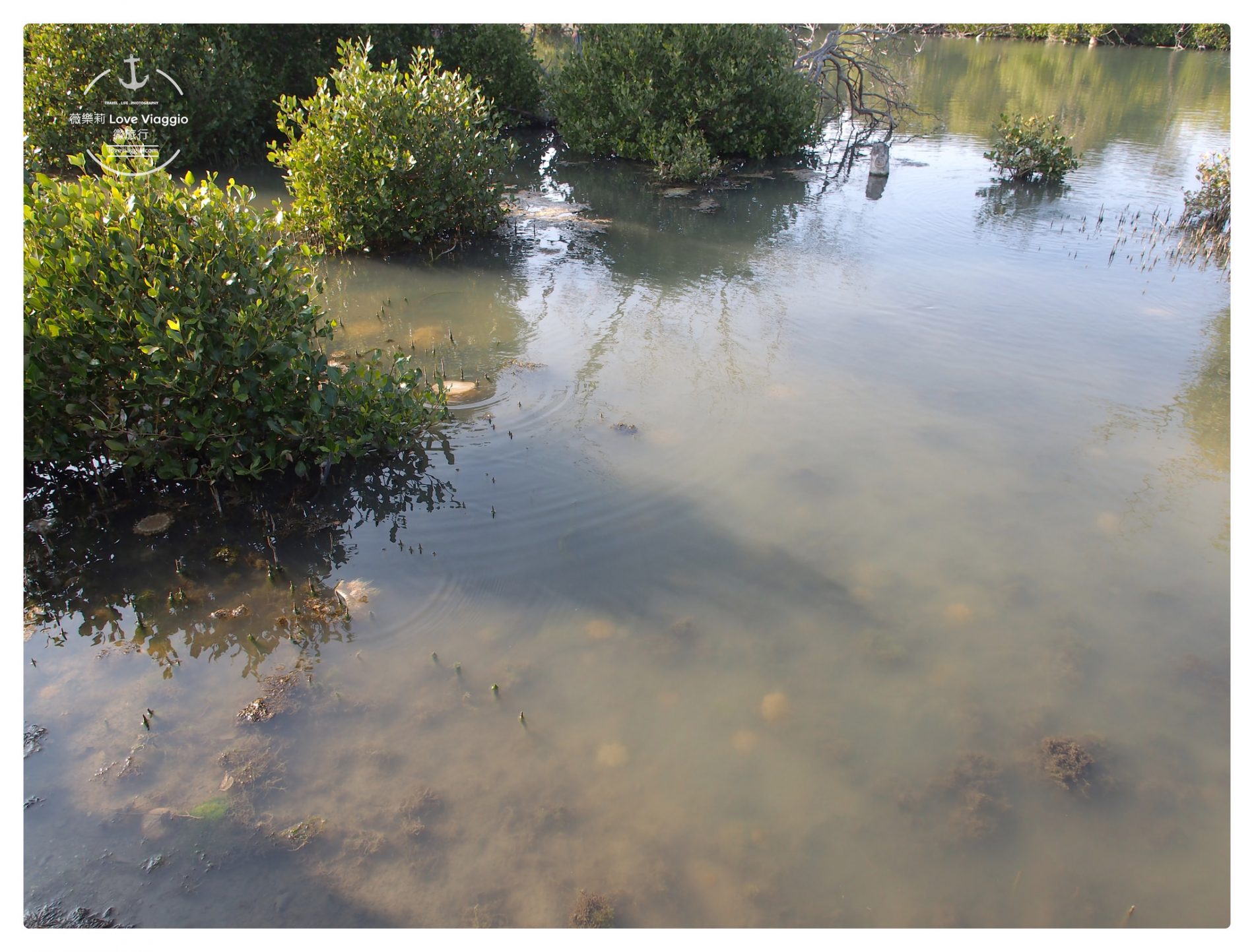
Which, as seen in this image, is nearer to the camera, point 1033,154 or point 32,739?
point 32,739

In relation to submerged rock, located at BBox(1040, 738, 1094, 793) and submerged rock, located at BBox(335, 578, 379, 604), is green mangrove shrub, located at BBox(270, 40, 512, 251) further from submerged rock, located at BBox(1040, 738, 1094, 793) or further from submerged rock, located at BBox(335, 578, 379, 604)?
submerged rock, located at BBox(1040, 738, 1094, 793)

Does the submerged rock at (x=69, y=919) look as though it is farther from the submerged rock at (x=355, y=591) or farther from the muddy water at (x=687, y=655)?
the submerged rock at (x=355, y=591)

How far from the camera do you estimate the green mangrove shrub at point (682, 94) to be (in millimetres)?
15836

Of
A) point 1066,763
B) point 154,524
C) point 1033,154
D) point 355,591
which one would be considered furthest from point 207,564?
point 1033,154

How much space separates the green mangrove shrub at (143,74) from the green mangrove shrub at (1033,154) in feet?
48.3

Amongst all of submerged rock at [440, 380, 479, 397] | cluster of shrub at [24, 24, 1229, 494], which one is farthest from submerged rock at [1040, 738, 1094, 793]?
submerged rock at [440, 380, 479, 397]

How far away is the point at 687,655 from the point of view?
493 centimetres

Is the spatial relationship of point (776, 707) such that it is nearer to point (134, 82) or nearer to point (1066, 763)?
point (1066, 763)

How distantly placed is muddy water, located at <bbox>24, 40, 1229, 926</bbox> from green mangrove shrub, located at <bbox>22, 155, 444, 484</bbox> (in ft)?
1.71

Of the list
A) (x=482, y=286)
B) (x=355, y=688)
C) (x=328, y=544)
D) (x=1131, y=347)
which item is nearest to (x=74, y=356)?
(x=328, y=544)

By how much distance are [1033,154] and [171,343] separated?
16.1 m

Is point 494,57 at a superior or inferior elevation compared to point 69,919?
superior

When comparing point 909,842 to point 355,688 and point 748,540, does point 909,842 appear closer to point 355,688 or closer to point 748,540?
point 748,540

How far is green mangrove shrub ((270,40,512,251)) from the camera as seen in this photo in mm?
10508
